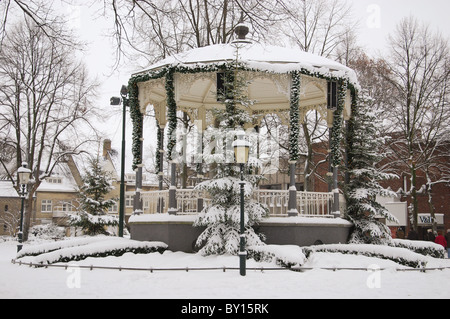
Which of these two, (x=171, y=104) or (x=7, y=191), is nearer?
(x=171, y=104)

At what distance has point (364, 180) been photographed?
62.8 feet

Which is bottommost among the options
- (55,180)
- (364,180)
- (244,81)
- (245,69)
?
(364,180)

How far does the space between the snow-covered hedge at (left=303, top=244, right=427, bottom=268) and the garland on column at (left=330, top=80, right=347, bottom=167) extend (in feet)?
11.2

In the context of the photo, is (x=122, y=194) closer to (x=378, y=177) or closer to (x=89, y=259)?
(x=89, y=259)

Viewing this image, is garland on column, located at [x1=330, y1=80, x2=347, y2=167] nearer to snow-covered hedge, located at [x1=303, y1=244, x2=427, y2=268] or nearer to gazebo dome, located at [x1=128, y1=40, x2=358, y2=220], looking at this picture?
gazebo dome, located at [x1=128, y1=40, x2=358, y2=220]

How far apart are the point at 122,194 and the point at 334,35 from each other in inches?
723

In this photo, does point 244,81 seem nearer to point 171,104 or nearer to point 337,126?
point 171,104

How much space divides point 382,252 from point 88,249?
8.75 metres

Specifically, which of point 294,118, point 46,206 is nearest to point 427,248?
point 294,118

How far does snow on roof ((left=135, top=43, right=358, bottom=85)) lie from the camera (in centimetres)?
1655

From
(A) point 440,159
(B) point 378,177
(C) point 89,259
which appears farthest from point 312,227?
(A) point 440,159

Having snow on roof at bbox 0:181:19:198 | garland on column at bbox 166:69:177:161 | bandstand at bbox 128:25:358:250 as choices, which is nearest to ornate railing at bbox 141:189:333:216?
bandstand at bbox 128:25:358:250

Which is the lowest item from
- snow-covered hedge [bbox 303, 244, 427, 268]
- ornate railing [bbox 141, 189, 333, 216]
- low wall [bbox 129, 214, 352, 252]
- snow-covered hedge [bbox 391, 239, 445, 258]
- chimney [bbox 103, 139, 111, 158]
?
snow-covered hedge [bbox 391, 239, 445, 258]

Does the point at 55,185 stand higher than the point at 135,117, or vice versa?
the point at 135,117
